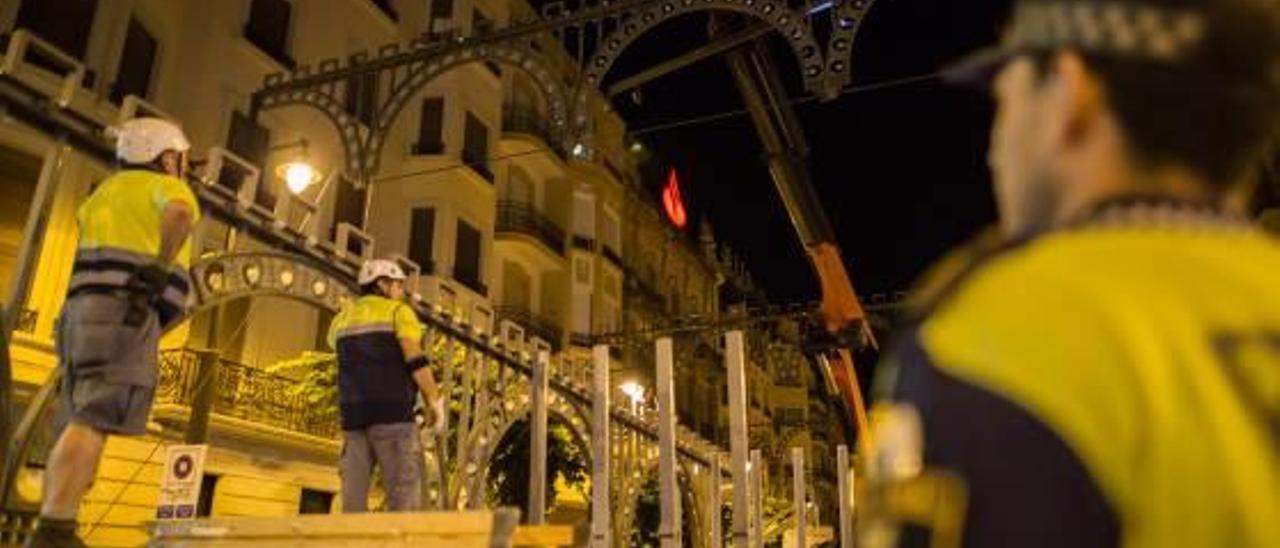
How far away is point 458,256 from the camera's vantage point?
27.7 metres

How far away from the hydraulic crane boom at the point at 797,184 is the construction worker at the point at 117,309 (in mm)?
6973

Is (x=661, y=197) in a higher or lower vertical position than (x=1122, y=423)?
higher

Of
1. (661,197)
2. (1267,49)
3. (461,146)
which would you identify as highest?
(661,197)

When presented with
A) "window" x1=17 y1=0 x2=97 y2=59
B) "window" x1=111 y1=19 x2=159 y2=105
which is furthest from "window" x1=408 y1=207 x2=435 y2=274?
"window" x1=17 y1=0 x2=97 y2=59

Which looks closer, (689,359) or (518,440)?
(518,440)

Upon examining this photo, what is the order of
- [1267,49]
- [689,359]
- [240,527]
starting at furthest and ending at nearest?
[689,359] → [240,527] → [1267,49]

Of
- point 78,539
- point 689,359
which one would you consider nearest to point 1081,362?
point 78,539

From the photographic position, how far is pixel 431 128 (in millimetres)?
28188

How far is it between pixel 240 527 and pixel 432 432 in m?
3.82

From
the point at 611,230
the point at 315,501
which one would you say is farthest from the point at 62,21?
the point at 611,230

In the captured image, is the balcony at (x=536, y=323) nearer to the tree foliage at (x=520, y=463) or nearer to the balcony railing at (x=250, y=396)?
the balcony railing at (x=250, y=396)

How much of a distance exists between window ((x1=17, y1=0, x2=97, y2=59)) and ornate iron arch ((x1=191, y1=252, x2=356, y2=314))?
37.2ft

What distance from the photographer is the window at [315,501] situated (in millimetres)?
21172

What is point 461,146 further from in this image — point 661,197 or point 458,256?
point 661,197
